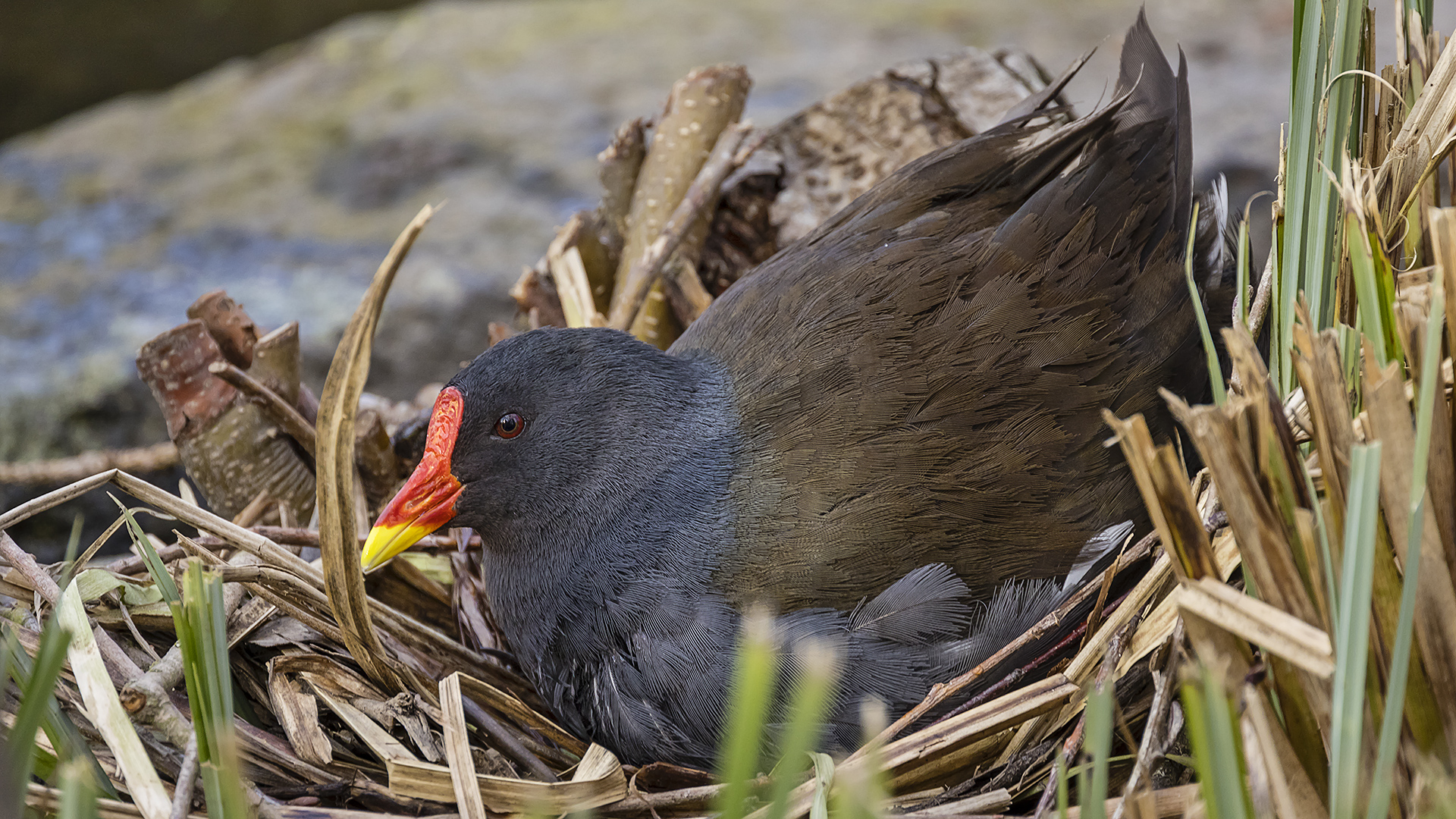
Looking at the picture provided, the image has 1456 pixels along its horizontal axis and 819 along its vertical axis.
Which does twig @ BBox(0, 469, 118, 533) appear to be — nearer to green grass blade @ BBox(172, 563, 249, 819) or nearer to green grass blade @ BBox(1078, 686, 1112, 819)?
green grass blade @ BBox(172, 563, 249, 819)

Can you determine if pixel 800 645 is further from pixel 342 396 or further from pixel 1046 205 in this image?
pixel 1046 205

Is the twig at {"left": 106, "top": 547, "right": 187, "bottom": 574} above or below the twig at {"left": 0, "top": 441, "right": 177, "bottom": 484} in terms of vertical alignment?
above

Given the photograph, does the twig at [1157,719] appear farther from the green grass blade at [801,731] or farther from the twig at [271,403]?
the twig at [271,403]

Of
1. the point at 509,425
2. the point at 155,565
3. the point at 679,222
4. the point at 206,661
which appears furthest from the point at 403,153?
the point at 206,661

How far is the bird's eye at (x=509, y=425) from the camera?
5.89 ft

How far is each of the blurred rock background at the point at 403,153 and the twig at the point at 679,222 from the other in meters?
0.91

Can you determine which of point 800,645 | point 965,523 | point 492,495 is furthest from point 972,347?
point 492,495

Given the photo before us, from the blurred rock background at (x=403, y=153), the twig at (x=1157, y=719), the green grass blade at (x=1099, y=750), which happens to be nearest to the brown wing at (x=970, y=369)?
the twig at (x=1157, y=719)

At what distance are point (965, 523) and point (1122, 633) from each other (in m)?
0.32

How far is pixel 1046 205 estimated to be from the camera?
1789 mm

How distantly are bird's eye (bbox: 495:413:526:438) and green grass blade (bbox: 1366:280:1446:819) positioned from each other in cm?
122

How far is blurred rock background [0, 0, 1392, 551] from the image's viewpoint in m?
3.10

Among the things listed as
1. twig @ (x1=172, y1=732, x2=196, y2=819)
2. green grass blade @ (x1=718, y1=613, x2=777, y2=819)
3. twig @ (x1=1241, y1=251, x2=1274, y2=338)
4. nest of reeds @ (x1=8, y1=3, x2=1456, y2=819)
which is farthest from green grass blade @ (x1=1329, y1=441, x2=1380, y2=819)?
twig @ (x1=172, y1=732, x2=196, y2=819)

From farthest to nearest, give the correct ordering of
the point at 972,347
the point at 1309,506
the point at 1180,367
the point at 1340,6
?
the point at 1180,367
the point at 972,347
the point at 1340,6
the point at 1309,506
